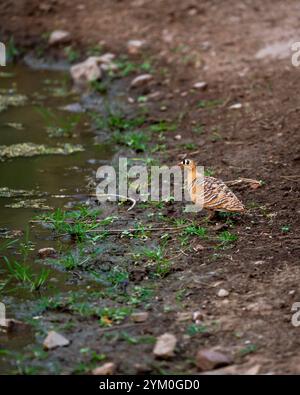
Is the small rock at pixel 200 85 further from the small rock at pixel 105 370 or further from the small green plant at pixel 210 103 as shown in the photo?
the small rock at pixel 105 370

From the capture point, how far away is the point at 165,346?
4098 mm

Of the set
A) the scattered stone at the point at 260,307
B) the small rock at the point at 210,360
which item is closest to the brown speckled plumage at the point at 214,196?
the scattered stone at the point at 260,307

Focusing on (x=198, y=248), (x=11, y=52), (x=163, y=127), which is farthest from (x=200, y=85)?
(x=198, y=248)

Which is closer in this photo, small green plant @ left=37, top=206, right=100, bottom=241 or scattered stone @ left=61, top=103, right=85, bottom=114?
small green plant @ left=37, top=206, right=100, bottom=241

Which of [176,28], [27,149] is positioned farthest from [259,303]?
[176,28]

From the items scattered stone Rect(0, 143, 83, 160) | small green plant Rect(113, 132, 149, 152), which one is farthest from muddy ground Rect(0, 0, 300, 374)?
scattered stone Rect(0, 143, 83, 160)

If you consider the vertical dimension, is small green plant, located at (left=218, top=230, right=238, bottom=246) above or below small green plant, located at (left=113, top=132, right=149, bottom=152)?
below

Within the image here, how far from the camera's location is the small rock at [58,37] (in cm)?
1068

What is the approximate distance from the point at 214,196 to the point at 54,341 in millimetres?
1753

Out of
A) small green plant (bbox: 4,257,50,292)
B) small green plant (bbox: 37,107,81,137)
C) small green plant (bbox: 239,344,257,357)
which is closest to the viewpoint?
small green plant (bbox: 239,344,257,357)

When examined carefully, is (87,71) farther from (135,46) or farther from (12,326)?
(12,326)

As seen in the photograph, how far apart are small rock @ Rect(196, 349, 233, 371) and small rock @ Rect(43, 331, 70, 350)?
74cm

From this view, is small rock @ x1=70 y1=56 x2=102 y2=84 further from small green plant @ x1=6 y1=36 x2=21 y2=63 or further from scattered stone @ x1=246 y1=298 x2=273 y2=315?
scattered stone @ x1=246 y1=298 x2=273 y2=315

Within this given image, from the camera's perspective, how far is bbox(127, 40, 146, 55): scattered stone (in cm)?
1009
